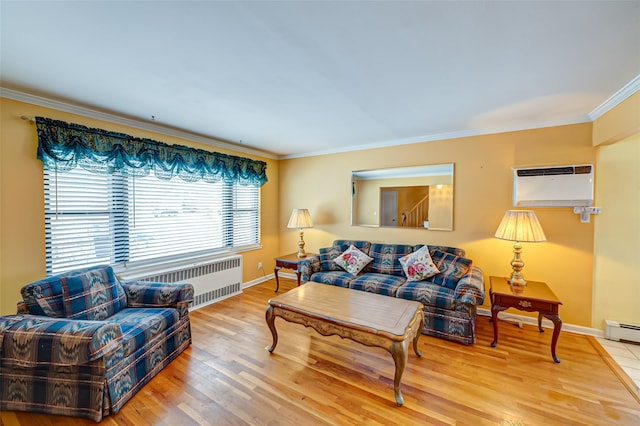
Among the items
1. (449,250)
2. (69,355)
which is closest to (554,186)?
(449,250)

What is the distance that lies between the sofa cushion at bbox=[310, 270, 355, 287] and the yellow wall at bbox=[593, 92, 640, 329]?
2707 millimetres

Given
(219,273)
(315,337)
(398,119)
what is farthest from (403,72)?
(219,273)

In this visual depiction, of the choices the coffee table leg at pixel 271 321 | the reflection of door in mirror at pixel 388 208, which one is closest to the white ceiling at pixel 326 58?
the reflection of door in mirror at pixel 388 208

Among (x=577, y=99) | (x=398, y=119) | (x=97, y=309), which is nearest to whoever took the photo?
(x=97, y=309)

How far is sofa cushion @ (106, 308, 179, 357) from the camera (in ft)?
6.11

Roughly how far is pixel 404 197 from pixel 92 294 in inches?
147

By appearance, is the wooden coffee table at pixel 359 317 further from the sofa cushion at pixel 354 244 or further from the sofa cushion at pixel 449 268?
the sofa cushion at pixel 354 244

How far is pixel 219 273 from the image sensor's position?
366cm

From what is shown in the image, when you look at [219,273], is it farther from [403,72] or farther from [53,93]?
[403,72]

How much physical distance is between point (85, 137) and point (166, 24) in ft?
6.22

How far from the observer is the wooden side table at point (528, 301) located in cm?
225

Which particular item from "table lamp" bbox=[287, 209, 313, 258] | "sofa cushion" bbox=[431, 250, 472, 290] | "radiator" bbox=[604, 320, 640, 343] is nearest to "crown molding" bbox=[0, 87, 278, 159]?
"table lamp" bbox=[287, 209, 313, 258]

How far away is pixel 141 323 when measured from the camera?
203 cm

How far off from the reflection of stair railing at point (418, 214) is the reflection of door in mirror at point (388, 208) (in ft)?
0.55
